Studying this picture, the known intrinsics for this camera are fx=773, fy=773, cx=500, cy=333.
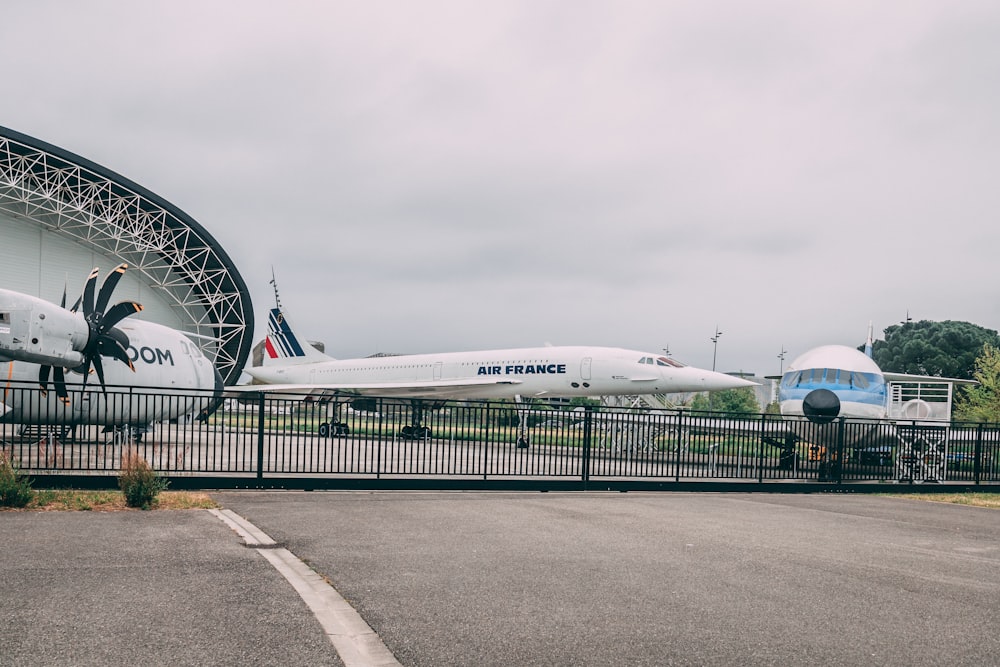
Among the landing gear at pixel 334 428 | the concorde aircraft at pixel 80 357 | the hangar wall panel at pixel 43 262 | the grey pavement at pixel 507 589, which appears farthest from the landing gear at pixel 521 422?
the hangar wall panel at pixel 43 262

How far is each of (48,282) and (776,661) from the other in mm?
51194

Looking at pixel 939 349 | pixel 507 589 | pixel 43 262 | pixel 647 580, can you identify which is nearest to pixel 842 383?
pixel 647 580

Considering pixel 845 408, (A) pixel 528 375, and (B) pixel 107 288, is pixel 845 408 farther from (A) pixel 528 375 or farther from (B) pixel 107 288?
(B) pixel 107 288

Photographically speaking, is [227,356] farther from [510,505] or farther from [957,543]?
[957,543]

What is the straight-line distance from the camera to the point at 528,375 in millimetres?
33188

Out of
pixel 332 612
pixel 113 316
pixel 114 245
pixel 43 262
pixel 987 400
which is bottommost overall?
pixel 987 400

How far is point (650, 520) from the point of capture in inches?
412

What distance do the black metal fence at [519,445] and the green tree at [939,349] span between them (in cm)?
7198

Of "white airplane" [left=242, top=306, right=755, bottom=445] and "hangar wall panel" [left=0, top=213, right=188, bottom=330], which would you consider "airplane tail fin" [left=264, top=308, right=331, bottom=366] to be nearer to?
"white airplane" [left=242, top=306, right=755, bottom=445]

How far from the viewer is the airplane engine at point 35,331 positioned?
1650 cm

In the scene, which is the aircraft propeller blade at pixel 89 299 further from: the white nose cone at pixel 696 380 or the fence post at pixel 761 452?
the white nose cone at pixel 696 380

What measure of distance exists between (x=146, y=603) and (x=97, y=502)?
5.69m

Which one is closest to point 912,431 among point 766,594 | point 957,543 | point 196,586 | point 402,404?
point 957,543

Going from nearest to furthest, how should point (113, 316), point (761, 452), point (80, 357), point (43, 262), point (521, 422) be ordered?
1. point (521, 422)
2. point (761, 452)
3. point (80, 357)
4. point (113, 316)
5. point (43, 262)
